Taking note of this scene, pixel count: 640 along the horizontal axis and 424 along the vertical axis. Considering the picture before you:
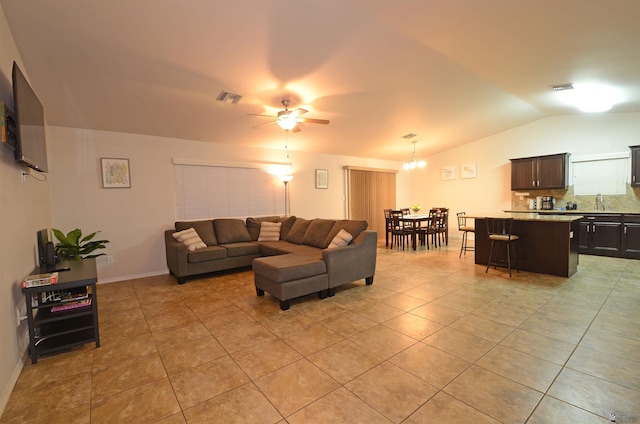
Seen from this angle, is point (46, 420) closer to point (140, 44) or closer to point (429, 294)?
point (140, 44)

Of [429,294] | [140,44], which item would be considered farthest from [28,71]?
[429,294]

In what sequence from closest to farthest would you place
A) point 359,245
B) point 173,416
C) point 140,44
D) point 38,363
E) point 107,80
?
point 173,416 → point 38,363 → point 140,44 → point 107,80 → point 359,245

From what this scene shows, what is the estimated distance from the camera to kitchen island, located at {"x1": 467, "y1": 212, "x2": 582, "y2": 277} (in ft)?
14.0

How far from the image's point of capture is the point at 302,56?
3.14 metres

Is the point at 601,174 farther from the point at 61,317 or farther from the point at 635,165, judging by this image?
the point at 61,317

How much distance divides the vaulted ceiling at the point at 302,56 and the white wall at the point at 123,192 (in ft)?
0.84

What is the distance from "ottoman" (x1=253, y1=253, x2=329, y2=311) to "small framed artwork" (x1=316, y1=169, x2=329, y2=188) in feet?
12.3

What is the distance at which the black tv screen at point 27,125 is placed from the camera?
7.28 feet

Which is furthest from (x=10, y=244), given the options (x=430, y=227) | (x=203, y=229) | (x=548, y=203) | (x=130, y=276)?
(x=548, y=203)

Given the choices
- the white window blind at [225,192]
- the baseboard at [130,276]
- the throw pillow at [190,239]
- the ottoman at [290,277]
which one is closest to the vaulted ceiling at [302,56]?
the white window blind at [225,192]

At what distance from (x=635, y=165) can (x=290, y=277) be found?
22.2ft

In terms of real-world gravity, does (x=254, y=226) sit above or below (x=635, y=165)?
below

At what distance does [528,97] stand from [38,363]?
7.37 m

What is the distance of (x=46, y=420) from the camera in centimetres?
173
